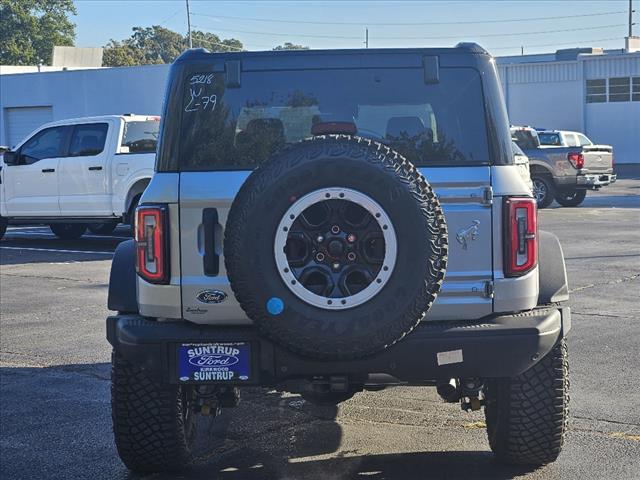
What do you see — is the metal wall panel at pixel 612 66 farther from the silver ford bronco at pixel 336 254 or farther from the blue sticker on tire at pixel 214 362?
the blue sticker on tire at pixel 214 362

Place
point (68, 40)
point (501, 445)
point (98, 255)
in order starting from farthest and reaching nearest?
point (68, 40)
point (98, 255)
point (501, 445)

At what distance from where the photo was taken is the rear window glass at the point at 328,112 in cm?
492

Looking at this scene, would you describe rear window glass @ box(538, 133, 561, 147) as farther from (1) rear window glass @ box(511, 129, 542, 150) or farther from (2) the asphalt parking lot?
(2) the asphalt parking lot

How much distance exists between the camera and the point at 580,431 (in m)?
5.93

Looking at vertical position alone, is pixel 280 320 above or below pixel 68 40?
below

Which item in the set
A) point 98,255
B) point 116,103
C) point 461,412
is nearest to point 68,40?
point 116,103

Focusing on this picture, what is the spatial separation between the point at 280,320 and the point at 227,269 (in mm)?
322

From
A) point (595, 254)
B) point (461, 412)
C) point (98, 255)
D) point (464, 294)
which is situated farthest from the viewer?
point (98, 255)

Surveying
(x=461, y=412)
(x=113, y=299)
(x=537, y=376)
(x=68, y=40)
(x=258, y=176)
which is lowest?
(x=461, y=412)

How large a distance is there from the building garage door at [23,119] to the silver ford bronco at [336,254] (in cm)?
3419

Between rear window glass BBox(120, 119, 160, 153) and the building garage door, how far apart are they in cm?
2289

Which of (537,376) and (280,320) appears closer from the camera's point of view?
(280,320)

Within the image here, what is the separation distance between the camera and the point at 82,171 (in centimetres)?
1617

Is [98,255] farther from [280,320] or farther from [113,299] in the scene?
[280,320]
